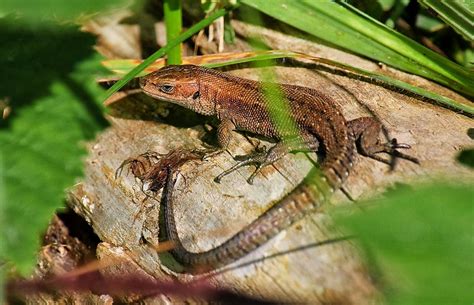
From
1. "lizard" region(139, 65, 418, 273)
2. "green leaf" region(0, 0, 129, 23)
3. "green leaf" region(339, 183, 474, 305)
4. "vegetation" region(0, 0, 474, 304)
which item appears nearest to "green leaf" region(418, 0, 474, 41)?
"vegetation" region(0, 0, 474, 304)

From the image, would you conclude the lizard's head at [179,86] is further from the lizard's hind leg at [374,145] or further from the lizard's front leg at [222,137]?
the lizard's hind leg at [374,145]

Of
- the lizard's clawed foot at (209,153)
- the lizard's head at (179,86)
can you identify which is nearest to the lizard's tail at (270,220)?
the lizard's clawed foot at (209,153)

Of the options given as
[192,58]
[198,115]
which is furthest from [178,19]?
[198,115]

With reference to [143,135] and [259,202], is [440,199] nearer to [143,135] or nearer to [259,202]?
[259,202]

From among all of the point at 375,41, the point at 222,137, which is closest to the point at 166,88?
the point at 222,137

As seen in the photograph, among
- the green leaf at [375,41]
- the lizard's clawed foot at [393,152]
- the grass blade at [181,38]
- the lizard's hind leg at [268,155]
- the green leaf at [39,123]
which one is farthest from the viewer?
the green leaf at [375,41]

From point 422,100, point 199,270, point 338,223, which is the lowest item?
point 199,270
